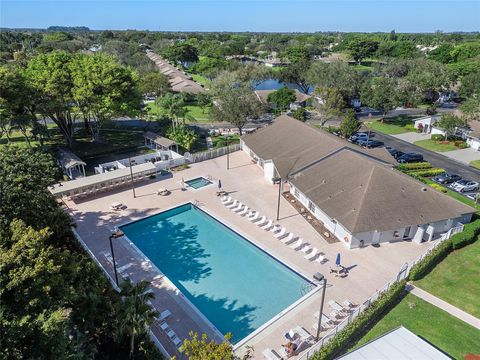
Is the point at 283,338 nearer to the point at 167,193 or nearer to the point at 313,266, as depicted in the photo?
the point at 313,266

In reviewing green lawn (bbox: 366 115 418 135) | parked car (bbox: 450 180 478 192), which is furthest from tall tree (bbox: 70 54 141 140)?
green lawn (bbox: 366 115 418 135)

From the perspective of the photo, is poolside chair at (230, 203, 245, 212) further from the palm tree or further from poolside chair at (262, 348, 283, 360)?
the palm tree

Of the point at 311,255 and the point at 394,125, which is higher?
the point at 394,125

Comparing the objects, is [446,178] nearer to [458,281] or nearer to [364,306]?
[458,281]

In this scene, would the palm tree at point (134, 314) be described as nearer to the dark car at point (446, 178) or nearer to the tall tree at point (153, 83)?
the dark car at point (446, 178)

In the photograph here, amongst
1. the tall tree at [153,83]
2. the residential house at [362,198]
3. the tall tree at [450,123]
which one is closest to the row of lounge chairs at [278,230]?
the residential house at [362,198]

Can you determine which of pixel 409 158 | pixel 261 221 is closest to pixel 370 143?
pixel 409 158

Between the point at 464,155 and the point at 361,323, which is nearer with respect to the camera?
the point at 361,323
